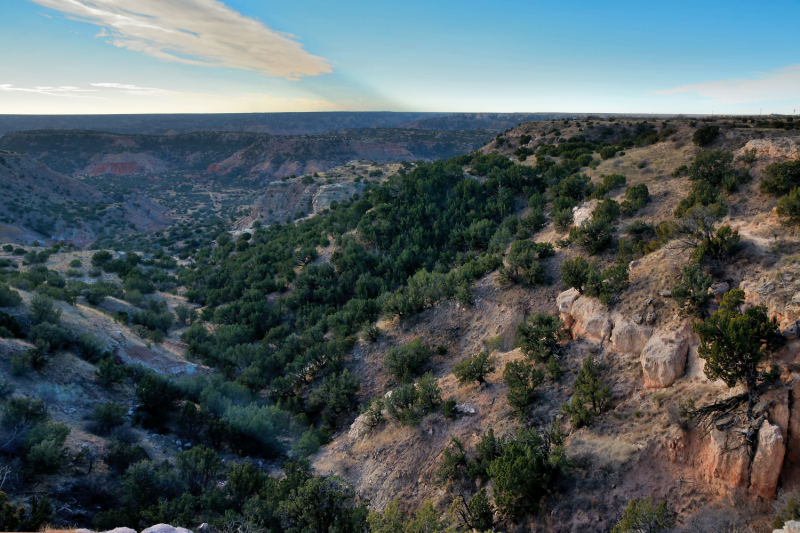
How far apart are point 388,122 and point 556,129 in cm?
14375

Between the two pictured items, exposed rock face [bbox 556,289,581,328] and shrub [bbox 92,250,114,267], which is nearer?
exposed rock face [bbox 556,289,581,328]

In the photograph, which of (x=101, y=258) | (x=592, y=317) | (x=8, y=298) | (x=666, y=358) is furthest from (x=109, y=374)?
(x=101, y=258)

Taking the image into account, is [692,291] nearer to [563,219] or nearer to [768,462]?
[768,462]

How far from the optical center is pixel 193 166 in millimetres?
101375

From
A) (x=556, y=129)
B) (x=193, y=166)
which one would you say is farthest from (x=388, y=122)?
(x=556, y=129)

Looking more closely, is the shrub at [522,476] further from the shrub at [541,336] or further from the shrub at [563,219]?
the shrub at [563,219]

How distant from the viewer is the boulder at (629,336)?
10.5m

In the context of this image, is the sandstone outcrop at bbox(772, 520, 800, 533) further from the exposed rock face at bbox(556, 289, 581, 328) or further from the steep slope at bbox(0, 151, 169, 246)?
the steep slope at bbox(0, 151, 169, 246)

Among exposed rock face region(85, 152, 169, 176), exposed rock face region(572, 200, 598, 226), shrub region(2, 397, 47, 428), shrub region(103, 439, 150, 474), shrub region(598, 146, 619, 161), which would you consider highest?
exposed rock face region(85, 152, 169, 176)

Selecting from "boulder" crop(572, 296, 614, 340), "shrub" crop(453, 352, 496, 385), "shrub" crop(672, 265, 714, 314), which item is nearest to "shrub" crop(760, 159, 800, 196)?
"shrub" crop(672, 265, 714, 314)

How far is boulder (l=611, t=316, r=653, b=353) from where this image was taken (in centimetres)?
1050

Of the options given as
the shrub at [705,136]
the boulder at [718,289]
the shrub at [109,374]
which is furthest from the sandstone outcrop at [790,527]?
the shrub at [705,136]

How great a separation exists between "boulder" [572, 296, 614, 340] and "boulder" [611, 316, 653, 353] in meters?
0.46

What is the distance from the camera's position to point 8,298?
51.2 feet
